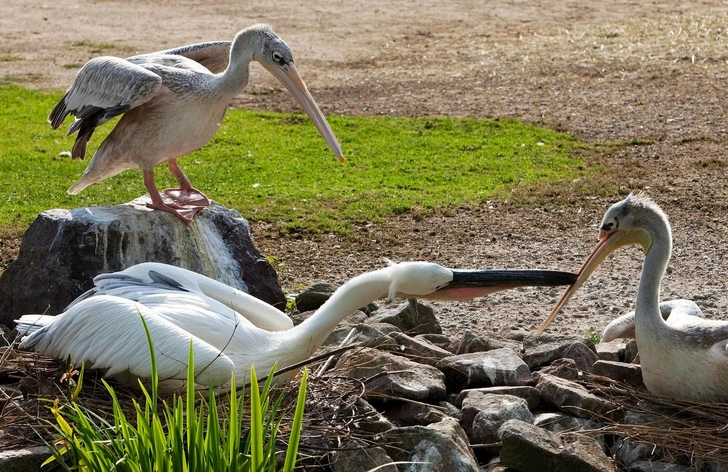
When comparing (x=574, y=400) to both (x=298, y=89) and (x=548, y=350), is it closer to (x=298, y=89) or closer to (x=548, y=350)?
(x=548, y=350)

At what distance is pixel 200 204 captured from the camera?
565cm

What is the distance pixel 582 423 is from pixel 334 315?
3.51 feet

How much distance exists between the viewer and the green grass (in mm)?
8023

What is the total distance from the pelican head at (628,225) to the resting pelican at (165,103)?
1416 millimetres

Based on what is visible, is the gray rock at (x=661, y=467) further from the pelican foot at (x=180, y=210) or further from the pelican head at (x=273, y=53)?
the pelican foot at (x=180, y=210)

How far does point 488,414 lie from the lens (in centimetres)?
400

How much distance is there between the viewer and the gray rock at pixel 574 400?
4113 millimetres

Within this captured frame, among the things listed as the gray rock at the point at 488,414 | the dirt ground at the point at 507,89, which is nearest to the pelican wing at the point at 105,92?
the dirt ground at the point at 507,89

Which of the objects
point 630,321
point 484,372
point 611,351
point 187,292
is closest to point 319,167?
point 630,321

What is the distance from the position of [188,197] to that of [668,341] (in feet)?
8.84

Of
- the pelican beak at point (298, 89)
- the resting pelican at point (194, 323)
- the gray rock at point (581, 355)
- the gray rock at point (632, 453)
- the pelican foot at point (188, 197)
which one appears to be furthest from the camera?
the pelican foot at point (188, 197)

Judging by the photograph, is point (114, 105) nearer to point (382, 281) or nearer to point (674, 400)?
point (382, 281)

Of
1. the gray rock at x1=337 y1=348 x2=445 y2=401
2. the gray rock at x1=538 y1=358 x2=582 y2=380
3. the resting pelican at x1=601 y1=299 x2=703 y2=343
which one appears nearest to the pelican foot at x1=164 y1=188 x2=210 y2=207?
the gray rock at x1=337 y1=348 x2=445 y2=401

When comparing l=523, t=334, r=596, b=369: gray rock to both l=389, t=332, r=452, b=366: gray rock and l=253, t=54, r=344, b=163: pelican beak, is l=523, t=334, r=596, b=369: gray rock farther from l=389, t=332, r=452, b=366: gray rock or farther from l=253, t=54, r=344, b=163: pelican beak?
l=253, t=54, r=344, b=163: pelican beak
